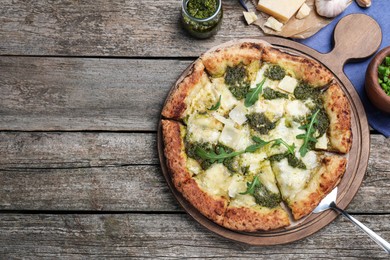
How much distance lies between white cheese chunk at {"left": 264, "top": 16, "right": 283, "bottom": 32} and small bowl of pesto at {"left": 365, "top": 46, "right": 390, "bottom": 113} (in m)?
0.76

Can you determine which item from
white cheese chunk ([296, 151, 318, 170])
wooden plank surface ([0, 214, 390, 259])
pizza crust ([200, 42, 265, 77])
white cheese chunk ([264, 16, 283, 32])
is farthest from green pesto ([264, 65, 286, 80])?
wooden plank surface ([0, 214, 390, 259])

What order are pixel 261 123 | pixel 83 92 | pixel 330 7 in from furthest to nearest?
pixel 83 92
pixel 330 7
pixel 261 123

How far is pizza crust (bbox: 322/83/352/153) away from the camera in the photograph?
12.7 feet

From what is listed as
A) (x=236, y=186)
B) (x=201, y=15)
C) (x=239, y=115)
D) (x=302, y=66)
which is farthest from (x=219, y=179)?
(x=201, y=15)

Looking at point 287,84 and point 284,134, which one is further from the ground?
point 287,84

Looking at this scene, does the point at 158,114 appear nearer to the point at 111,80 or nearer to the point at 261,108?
the point at 111,80

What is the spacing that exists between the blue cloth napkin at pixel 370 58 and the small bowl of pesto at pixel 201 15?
0.70 m

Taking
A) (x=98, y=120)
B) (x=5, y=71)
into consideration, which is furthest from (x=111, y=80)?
(x=5, y=71)

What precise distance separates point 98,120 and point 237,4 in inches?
57.0

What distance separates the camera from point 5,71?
14.8 feet

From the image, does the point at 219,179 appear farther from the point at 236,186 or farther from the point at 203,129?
the point at 203,129

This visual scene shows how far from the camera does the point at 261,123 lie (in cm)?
400

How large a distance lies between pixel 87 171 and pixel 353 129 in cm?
206

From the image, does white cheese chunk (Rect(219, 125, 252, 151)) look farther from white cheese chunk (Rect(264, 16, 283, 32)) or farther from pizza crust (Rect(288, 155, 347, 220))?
white cheese chunk (Rect(264, 16, 283, 32))
